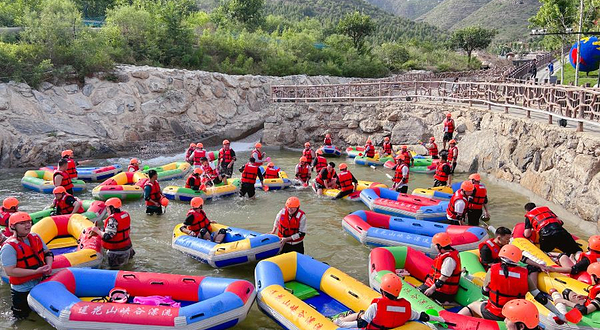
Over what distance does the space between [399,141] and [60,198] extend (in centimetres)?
1490

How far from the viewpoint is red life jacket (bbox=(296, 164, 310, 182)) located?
1448 cm

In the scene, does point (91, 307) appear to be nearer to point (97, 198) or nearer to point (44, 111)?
point (97, 198)

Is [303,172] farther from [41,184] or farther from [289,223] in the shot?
[41,184]

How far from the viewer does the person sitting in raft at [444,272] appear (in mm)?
6336

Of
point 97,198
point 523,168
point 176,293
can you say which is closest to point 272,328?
point 176,293

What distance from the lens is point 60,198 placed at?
→ 995 cm

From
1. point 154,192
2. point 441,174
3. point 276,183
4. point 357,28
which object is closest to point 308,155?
point 276,183

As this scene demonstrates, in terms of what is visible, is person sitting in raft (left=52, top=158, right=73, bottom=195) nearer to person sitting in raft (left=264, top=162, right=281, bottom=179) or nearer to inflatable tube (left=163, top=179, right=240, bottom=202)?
inflatable tube (left=163, top=179, right=240, bottom=202)

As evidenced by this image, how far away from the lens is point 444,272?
6.38m

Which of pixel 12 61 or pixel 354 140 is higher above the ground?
pixel 12 61

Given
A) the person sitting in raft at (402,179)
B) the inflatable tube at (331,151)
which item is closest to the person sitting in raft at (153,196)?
the person sitting in raft at (402,179)

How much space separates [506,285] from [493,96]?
14.8m

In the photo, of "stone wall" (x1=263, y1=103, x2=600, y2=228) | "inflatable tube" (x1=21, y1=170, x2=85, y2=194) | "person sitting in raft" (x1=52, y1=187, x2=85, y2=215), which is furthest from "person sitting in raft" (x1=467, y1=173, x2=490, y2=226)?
"inflatable tube" (x1=21, y1=170, x2=85, y2=194)

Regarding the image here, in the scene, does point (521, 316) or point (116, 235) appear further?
point (116, 235)
